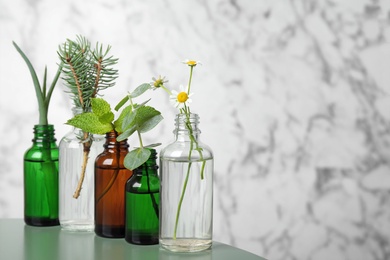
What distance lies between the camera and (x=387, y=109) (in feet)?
7.47

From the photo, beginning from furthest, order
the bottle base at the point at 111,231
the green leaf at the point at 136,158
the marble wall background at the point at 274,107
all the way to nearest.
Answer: the marble wall background at the point at 274,107 → the bottle base at the point at 111,231 → the green leaf at the point at 136,158

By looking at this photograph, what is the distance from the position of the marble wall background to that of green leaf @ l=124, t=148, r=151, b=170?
103 centimetres

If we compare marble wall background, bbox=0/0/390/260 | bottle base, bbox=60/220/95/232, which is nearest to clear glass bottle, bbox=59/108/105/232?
bottle base, bbox=60/220/95/232

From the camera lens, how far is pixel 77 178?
1.25 meters

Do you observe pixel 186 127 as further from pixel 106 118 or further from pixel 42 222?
pixel 42 222

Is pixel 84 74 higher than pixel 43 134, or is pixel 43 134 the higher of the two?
pixel 84 74

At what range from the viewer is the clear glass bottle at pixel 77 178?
124 centimetres

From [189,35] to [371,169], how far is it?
0.75 meters

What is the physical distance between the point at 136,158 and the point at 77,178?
20 centimetres

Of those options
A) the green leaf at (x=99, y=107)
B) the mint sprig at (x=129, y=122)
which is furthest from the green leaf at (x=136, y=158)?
the green leaf at (x=99, y=107)

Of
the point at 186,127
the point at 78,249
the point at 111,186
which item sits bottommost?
the point at 78,249

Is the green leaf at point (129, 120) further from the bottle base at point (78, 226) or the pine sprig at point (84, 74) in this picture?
the bottle base at point (78, 226)

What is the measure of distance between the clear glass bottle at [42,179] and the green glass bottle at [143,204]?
20 centimetres

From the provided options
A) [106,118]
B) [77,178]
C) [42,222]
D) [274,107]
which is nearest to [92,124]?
[106,118]
